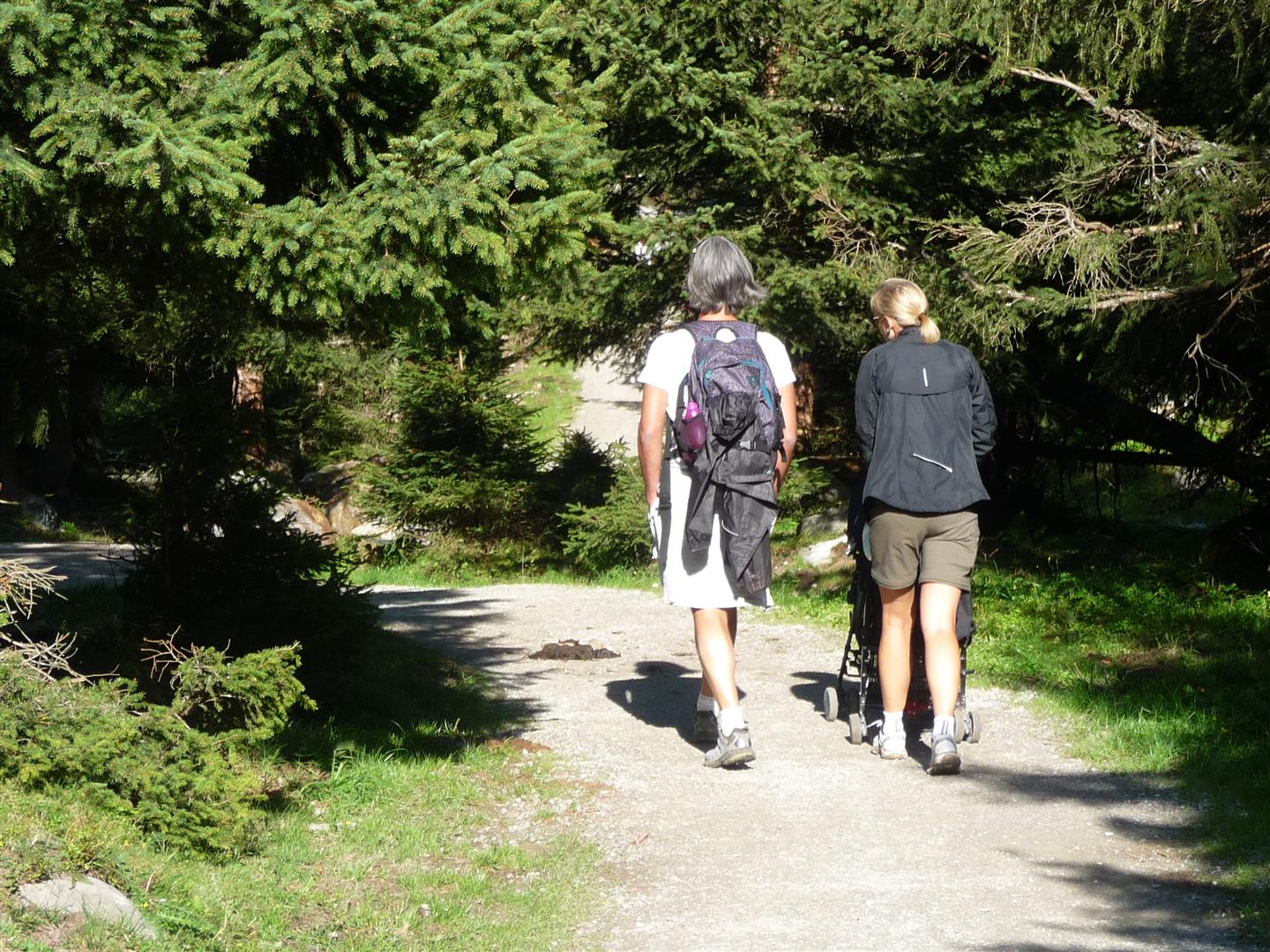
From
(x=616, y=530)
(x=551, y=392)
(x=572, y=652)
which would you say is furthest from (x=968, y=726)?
(x=551, y=392)

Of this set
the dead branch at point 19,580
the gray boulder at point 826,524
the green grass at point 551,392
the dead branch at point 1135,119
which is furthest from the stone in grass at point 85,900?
the green grass at point 551,392

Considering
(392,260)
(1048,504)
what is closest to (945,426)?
(392,260)

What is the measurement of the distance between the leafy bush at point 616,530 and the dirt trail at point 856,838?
20.5 feet

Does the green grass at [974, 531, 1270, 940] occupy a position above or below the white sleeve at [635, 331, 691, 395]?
below

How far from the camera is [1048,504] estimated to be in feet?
43.1

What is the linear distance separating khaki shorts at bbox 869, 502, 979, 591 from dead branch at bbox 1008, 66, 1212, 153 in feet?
13.3

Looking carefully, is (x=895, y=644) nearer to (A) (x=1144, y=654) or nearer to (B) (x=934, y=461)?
(B) (x=934, y=461)

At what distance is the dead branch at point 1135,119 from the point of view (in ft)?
28.7

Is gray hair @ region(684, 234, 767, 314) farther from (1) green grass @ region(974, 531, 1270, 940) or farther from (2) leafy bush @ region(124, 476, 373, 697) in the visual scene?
(1) green grass @ region(974, 531, 1270, 940)

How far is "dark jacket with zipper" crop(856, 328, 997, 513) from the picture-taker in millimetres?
5762

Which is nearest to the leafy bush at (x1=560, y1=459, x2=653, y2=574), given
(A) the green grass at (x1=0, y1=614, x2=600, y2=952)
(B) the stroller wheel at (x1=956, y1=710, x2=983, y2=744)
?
(A) the green grass at (x1=0, y1=614, x2=600, y2=952)

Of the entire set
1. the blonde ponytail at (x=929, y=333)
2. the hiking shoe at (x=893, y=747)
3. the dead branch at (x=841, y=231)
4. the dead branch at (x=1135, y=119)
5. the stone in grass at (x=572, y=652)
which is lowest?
the stone in grass at (x=572, y=652)

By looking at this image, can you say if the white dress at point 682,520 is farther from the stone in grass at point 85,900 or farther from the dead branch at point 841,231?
the dead branch at point 841,231

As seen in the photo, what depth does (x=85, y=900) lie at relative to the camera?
3.75 metres
